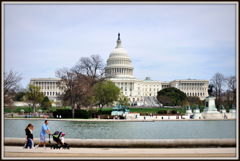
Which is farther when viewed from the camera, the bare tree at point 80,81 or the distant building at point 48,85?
the distant building at point 48,85

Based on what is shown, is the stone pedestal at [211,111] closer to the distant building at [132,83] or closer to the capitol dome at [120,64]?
the distant building at [132,83]

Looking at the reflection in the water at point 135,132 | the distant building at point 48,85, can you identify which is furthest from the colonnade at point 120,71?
the reflection in the water at point 135,132

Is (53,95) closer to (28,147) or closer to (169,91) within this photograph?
(169,91)

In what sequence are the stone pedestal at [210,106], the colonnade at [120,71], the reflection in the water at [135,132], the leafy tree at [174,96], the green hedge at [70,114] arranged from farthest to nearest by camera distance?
1. the colonnade at [120,71]
2. the leafy tree at [174,96]
3. the stone pedestal at [210,106]
4. the green hedge at [70,114]
5. the reflection in the water at [135,132]

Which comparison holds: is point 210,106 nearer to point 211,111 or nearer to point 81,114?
point 211,111

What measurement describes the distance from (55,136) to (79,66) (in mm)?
43139

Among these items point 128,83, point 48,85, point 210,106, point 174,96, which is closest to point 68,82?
point 210,106

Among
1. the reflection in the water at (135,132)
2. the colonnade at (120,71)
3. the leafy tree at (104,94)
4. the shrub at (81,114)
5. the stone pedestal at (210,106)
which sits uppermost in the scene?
the colonnade at (120,71)

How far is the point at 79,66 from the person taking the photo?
187 ft

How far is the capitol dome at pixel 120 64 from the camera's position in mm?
143000

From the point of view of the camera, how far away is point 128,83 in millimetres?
143000

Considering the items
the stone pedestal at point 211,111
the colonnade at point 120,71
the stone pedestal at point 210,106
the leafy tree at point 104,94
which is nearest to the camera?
the stone pedestal at point 211,111

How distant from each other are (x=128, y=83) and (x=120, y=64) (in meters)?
9.48

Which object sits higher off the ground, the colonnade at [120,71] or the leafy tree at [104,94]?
the colonnade at [120,71]
